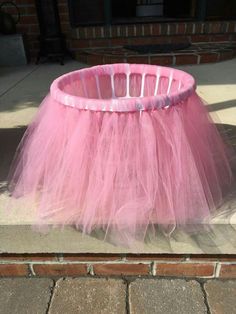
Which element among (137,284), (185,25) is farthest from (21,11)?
(137,284)

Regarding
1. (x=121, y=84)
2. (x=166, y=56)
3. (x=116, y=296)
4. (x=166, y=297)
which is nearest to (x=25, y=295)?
(x=116, y=296)

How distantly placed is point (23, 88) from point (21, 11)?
1.45m

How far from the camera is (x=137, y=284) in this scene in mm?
1514

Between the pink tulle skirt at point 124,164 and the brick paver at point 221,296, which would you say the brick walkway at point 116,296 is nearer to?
the brick paver at point 221,296

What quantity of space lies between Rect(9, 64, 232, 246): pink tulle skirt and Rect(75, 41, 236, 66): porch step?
2.45 m

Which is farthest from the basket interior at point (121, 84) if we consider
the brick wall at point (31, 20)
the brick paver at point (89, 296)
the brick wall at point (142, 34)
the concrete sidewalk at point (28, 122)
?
the brick wall at point (31, 20)

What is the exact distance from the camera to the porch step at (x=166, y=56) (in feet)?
12.7

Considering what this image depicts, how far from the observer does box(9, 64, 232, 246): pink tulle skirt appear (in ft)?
4.28

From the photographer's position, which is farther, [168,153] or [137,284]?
[137,284]

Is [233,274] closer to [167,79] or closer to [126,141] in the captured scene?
[126,141]

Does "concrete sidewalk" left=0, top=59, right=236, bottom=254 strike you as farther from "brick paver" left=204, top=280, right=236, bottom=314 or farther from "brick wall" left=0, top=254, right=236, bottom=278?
"brick paver" left=204, top=280, right=236, bottom=314

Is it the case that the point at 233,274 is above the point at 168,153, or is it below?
below

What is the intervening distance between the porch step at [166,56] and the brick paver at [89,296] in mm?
2875

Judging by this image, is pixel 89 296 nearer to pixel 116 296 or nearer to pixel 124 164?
pixel 116 296
